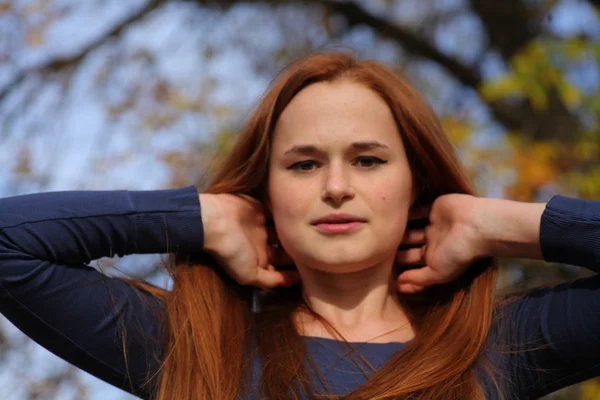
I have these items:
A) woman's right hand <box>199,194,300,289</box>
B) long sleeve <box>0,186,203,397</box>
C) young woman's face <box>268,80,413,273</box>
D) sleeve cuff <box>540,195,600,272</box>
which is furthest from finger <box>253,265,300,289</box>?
sleeve cuff <box>540,195,600,272</box>

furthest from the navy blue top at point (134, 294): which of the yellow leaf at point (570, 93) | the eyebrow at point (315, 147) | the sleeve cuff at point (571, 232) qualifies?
the yellow leaf at point (570, 93)

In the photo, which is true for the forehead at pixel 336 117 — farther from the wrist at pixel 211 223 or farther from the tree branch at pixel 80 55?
the tree branch at pixel 80 55

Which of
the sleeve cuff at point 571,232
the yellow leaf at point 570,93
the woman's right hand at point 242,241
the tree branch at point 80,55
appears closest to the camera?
the sleeve cuff at point 571,232

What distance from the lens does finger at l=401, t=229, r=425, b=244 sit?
8.01 feet

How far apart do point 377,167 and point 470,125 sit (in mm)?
2996

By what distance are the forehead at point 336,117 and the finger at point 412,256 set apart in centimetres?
31

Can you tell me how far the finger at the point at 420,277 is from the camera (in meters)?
2.34

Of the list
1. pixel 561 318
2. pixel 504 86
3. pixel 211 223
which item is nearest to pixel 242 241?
pixel 211 223

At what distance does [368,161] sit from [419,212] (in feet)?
0.87

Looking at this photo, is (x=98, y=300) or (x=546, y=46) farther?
(x=546, y=46)

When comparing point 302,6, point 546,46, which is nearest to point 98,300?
point 546,46

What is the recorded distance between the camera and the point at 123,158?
5020 millimetres

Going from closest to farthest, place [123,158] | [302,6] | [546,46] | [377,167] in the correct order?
[377,167] < [546,46] < [123,158] < [302,6]

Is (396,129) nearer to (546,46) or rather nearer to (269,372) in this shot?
(269,372)
